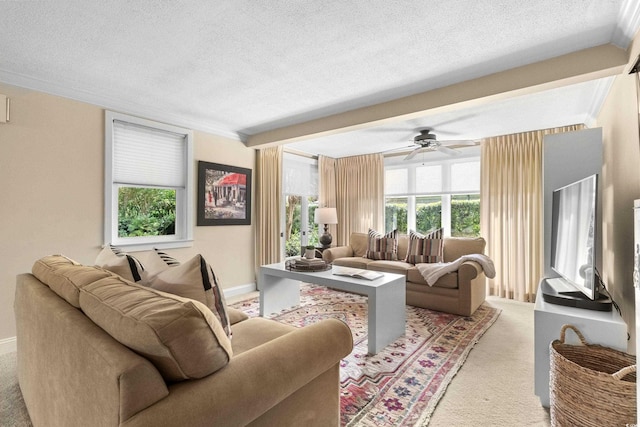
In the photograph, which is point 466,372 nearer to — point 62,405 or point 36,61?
point 62,405

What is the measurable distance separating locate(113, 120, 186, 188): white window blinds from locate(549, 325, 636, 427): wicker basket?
156 inches

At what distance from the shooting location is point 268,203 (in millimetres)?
4816

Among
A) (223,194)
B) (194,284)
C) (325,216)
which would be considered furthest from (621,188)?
(223,194)

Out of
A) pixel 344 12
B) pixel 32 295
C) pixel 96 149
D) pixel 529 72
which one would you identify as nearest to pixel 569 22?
pixel 529 72

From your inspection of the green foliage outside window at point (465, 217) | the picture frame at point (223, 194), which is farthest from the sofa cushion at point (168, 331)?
the green foliage outside window at point (465, 217)

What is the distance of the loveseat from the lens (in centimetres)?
82

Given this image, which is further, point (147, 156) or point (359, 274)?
point (147, 156)

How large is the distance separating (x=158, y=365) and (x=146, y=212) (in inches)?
129

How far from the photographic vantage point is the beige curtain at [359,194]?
5.77 meters

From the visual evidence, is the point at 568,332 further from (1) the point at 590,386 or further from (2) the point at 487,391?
(2) the point at 487,391

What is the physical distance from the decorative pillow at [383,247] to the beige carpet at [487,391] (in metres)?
1.95

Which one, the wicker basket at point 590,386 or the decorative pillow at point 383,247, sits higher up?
the decorative pillow at point 383,247

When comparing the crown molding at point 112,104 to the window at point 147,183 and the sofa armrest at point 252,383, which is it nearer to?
the window at point 147,183

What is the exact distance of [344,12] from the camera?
1839mm
